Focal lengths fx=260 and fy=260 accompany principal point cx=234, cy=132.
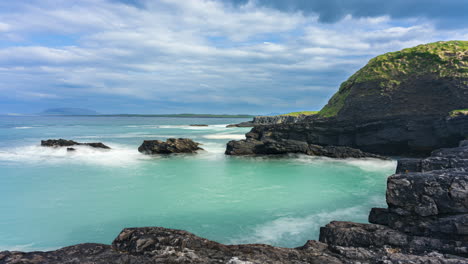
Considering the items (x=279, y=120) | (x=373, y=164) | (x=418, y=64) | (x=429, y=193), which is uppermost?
(x=418, y=64)

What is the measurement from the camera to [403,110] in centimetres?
2956

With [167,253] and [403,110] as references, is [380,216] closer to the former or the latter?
[167,253]

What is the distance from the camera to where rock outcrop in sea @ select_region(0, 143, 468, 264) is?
4.87 meters

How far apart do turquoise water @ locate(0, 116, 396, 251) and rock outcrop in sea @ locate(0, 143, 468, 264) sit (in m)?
3.08

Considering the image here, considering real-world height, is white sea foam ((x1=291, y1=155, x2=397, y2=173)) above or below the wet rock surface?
below

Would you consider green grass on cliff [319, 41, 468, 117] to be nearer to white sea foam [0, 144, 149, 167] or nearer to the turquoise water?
the turquoise water

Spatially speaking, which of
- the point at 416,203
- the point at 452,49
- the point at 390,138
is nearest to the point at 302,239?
the point at 416,203

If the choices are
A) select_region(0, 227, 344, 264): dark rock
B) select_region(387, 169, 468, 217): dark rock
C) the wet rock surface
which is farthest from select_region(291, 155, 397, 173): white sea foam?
select_region(0, 227, 344, 264): dark rock

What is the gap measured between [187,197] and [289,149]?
14.9 meters

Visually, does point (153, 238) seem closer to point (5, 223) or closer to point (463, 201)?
point (463, 201)

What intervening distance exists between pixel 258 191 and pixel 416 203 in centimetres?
908

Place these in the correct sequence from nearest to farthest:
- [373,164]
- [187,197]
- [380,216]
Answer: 1. [380,216]
2. [187,197]
3. [373,164]

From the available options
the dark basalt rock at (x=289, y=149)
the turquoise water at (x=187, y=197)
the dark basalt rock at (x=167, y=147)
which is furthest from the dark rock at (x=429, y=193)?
the dark basalt rock at (x=167, y=147)

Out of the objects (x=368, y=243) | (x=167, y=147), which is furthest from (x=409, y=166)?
(x=167, y=147)
